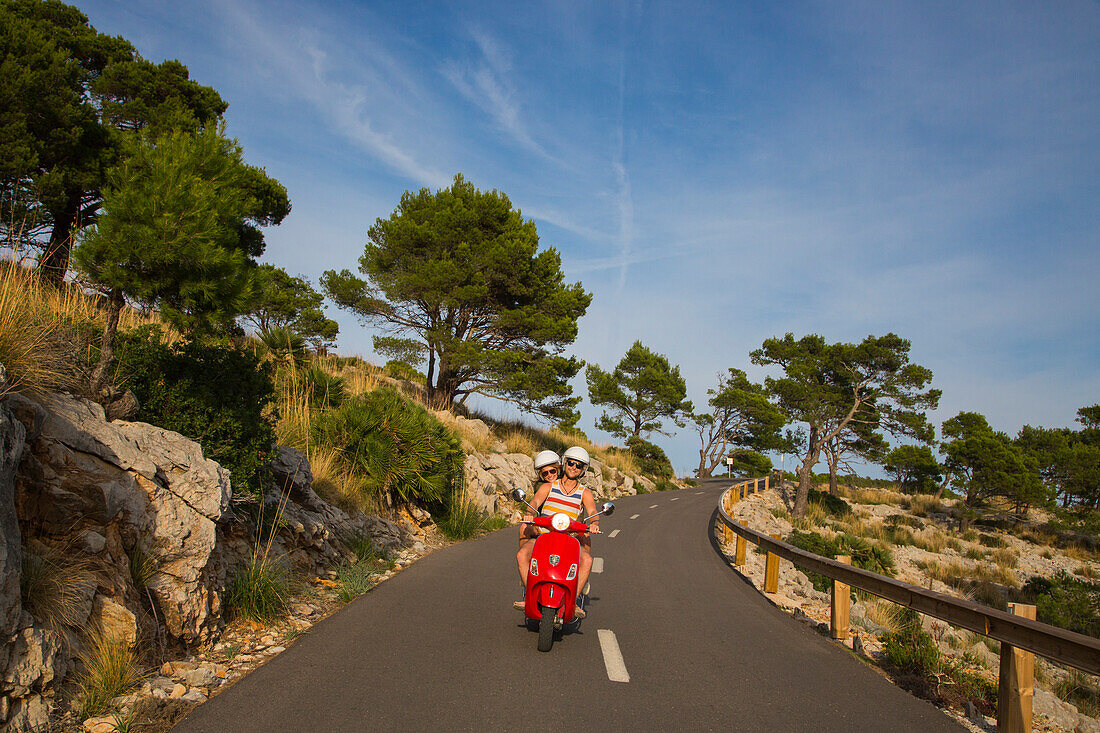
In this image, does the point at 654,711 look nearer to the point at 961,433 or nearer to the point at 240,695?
the point at 240,695

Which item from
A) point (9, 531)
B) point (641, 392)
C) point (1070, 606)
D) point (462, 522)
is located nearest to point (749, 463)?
point (641, 392)

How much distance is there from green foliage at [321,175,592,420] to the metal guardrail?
63.0ft

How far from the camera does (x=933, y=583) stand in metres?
20.0

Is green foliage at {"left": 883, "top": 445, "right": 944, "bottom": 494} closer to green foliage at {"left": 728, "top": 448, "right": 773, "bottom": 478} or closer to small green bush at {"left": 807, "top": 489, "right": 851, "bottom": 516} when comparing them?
small green bush at {"left": 807, "top": 489, "right": 851, "bottom": 516}

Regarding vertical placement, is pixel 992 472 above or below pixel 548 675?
above

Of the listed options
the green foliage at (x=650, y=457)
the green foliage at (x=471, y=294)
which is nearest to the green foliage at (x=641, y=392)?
the green foliage at (x=650, y=457)

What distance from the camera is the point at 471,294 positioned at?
24984mm

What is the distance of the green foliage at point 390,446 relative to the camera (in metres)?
11.8

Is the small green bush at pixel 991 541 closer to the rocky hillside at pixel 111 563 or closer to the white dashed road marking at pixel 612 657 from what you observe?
the white dashed road marking at pixel 612 657

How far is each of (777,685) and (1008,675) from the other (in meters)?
1.66

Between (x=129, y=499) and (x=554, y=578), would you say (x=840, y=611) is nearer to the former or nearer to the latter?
(x=554, y=578)

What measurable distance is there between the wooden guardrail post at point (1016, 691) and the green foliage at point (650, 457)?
4528 centimetres

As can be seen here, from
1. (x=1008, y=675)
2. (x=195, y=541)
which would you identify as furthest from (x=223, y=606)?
(x=1008, y=675)

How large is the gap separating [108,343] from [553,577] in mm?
4927
